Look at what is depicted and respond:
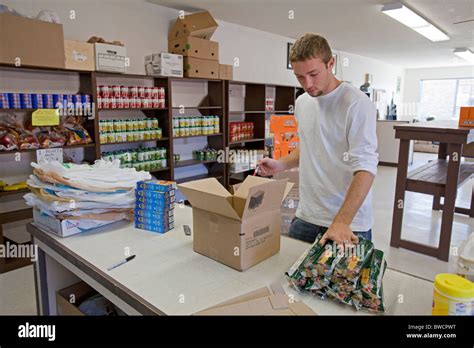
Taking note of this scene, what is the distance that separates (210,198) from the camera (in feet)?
3.85

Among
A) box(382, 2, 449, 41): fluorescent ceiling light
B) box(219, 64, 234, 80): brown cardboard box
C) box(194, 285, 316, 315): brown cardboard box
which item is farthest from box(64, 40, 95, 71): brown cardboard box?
box(382, 2, 449, 41): fluorescent ceiling light

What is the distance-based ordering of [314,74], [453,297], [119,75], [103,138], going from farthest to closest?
[119,75] < [103,138] < [314,74] < [453,297]

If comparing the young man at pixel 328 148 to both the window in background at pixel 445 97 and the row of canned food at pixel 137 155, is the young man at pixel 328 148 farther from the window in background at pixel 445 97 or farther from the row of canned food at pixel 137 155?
the window in background at pixel 445 97

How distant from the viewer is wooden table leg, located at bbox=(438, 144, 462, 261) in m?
3.00

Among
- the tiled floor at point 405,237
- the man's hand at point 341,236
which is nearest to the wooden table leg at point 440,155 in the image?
the tiled floor at point 405,237

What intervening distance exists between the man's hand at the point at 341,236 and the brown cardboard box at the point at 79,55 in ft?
9.60

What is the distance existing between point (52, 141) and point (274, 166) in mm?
2323

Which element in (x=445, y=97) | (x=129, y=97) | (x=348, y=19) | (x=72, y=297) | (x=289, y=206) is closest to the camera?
(x=72, y=297)

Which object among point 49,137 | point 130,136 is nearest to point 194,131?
point 130,136

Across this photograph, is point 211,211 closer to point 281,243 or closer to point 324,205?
point 281,243

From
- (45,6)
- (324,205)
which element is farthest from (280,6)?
(324,205)

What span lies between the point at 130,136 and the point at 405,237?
3.19m

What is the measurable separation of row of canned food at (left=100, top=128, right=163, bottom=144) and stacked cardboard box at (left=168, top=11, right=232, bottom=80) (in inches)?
31.9

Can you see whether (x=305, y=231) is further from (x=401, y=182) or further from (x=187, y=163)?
(x=187, y=163)
